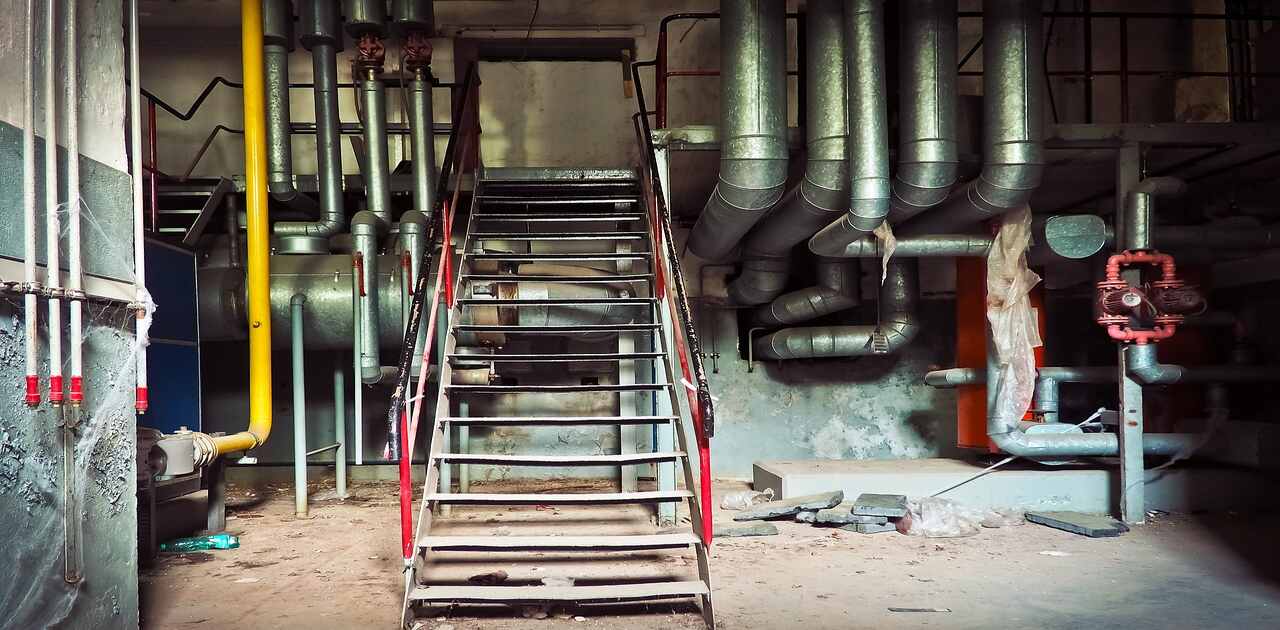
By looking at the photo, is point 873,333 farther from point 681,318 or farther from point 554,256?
point 681,318

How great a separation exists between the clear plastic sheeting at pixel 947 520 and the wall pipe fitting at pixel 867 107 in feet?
6.73

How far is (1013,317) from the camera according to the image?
5.70 meters

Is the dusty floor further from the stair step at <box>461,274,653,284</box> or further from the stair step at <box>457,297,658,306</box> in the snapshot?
the stair step at <box>461,274,653,284</box>

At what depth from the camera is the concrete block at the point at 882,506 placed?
548 cm

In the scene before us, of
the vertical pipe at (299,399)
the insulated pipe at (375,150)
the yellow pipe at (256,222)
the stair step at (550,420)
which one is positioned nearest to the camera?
the stair step at (550,420)

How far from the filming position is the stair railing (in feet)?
11.8

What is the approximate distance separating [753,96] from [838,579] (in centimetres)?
275

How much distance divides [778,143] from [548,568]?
2771 millimetres

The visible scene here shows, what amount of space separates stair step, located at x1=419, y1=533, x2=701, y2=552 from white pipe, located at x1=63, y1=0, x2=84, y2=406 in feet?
5.19

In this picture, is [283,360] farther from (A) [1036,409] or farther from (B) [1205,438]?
(B) [1205,438]

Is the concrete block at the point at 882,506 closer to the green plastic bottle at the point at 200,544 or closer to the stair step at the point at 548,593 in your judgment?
the stair step at the point at 548,593

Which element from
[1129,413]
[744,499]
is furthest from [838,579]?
[1129,413]

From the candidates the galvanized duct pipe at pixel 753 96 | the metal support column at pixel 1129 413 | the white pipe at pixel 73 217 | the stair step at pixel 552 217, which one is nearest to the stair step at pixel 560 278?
the stair step at pixel 552 217

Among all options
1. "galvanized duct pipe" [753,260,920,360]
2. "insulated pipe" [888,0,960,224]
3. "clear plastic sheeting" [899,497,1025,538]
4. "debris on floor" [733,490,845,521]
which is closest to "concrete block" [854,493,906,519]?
"clear plastic sheeting" [899,497,1025,538]
